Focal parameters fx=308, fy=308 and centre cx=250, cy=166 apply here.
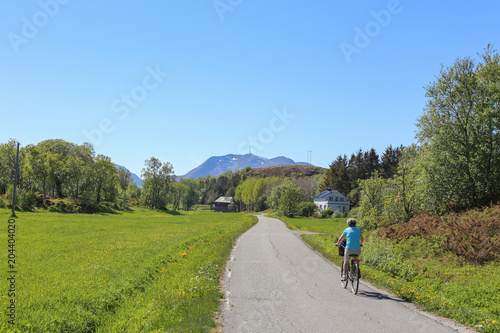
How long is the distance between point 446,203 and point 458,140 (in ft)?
12.9

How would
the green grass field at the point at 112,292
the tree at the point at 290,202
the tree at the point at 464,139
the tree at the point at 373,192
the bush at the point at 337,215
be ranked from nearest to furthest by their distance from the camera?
the green grass field at the point at 112,292
the tree at the point at 464,139
the tree at the point at 373,192
the bush at the point at 337,215
the tree at the point at 290,202

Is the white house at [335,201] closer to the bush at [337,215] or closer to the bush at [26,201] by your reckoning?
the bush at [337,215]

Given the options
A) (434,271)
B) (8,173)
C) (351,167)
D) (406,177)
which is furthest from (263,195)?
(434,271)

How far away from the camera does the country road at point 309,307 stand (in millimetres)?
6691

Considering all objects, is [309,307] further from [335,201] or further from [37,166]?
[335,201]

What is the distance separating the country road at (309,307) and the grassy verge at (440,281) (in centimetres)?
54

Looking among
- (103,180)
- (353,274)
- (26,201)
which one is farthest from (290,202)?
(353,274)

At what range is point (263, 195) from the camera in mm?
135625

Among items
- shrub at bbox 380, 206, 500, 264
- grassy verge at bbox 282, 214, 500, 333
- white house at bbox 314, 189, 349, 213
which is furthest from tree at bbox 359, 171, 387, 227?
white house at bbox 314, 189, 349, 213

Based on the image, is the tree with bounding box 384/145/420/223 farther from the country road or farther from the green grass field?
the green grass field

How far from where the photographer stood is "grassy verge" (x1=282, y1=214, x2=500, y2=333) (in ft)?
25.5

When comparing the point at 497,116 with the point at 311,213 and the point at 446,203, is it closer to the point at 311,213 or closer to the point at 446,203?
the point at 446,203

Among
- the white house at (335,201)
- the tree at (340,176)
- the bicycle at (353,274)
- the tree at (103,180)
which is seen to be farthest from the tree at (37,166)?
the tree at (340,176)

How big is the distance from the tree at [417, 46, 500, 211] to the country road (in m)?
10.7
